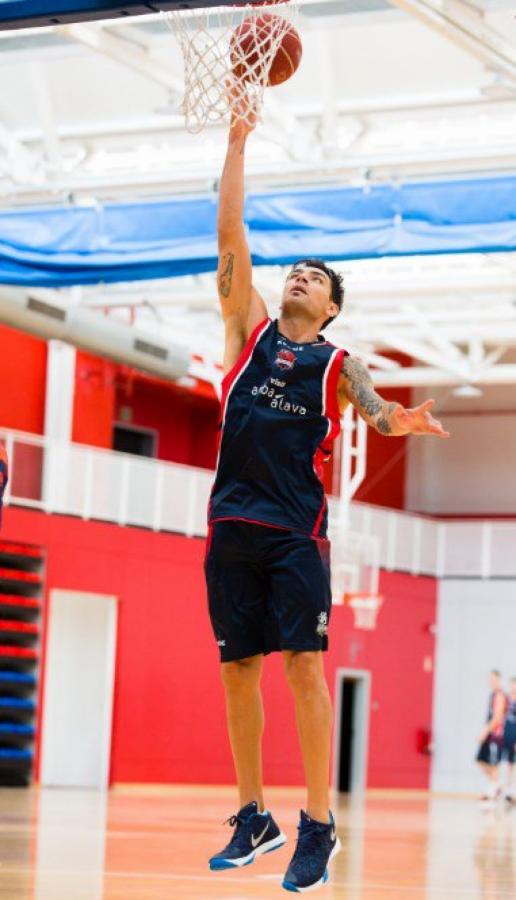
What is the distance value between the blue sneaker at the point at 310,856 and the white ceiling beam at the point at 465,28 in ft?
26.8

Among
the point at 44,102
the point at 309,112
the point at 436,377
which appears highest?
the point at 309,112

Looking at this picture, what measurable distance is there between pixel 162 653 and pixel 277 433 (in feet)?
69.2

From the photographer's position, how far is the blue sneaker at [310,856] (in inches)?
242

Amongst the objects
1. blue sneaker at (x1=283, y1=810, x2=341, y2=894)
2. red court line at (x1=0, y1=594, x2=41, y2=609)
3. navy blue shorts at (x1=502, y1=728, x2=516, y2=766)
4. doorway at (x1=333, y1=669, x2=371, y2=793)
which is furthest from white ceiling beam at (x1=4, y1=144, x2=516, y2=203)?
doorway at (x1=333, y1=669, x2=371, y2=793)

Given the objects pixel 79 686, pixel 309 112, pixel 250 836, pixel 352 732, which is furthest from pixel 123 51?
pixel 352 732

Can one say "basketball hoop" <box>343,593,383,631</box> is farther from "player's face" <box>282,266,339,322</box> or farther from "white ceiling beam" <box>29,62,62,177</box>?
"player's face" <box>282,266,339,322</box>

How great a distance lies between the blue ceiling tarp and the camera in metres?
13.5

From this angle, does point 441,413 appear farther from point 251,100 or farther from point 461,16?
point 251,100

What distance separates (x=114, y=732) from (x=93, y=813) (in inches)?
322

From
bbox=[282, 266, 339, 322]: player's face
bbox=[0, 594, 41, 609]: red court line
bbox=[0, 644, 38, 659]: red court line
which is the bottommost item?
bbox=[0, 644, 38, 659]: red court line

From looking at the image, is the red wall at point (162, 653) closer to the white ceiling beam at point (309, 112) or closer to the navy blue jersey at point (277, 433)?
the white ceiling beam at point (309, 112)

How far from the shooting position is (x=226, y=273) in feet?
21.9

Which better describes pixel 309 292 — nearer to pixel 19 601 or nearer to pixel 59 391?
pixel 19 601

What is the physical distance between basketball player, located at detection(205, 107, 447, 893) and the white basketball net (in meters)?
0.59
